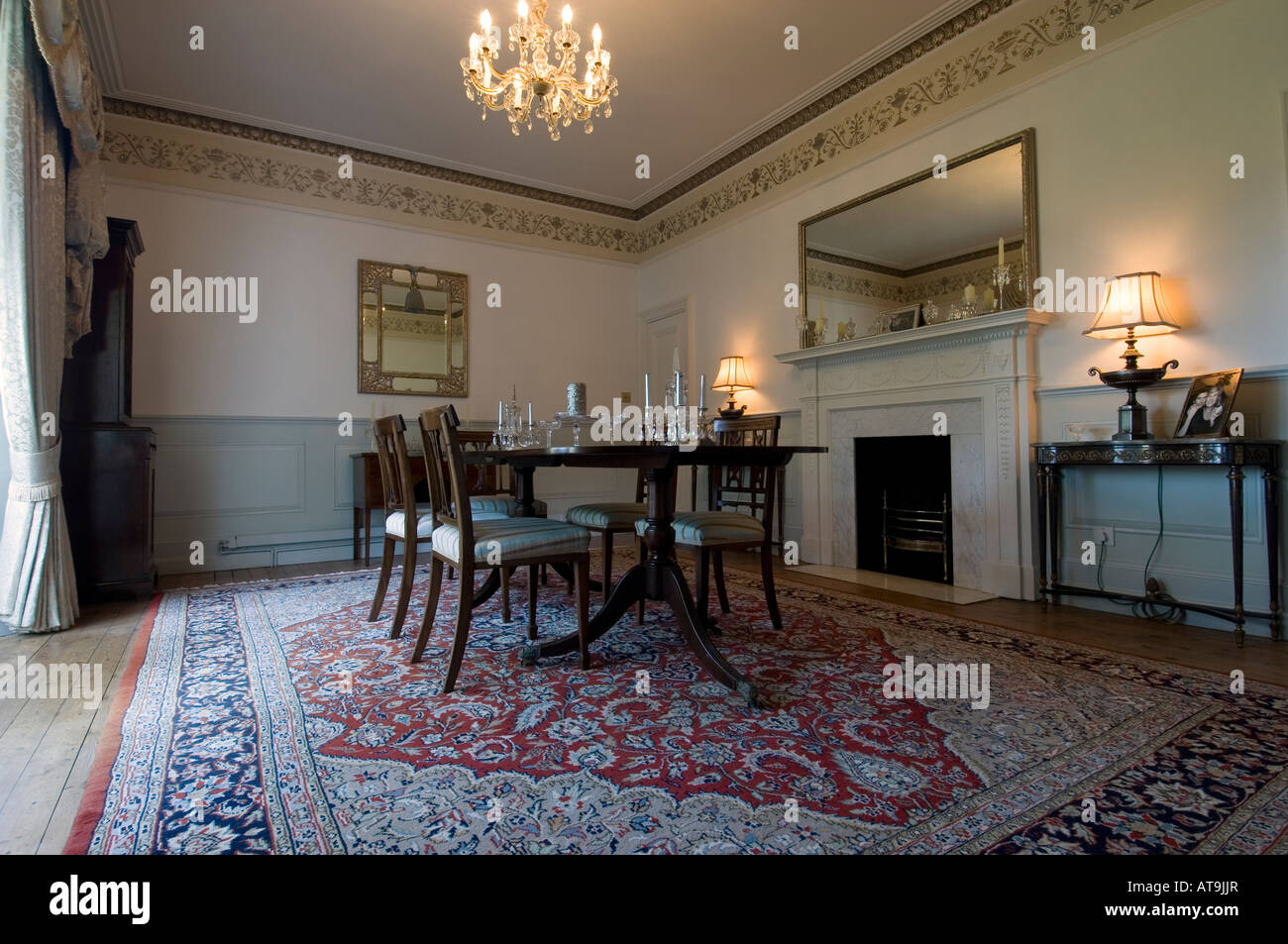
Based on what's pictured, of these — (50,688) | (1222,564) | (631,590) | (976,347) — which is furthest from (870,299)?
(50,688)

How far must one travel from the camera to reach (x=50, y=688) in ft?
6.38

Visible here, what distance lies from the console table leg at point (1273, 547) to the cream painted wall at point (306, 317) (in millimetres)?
4666

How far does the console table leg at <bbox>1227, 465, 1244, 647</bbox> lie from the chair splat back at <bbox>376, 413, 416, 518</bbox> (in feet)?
9.77

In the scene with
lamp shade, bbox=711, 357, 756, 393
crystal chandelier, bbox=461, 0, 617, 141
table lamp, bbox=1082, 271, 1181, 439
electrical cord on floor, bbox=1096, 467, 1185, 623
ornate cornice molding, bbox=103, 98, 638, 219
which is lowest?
electrical cord on floor, bbox=1096, 467, 1185, 623

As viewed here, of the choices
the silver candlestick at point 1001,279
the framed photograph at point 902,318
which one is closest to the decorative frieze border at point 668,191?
the silver candlestick at point 1001,279

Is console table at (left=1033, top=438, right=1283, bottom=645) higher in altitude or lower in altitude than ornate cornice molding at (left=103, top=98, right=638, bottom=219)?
lower

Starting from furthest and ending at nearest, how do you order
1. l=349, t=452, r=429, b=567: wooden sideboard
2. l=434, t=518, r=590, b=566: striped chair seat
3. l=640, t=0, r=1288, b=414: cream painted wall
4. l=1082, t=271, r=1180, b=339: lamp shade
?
l=349, t=452, r=429, b=567: wooden sideboard → l=1082, t=271, r=1180, b=339: lamp shade → l=640, t=0, r=1288, b=414: cream painted wall → l=434, t=518, r=590, b=566: striped chair seat

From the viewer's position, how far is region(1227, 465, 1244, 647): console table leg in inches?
89.9

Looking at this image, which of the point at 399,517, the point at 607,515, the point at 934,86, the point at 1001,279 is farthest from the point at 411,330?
the point at 1001,279

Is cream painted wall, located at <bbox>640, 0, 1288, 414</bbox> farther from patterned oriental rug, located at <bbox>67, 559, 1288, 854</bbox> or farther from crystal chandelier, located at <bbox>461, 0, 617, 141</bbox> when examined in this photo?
crystal chandelier, located at <bbox>461, 0, 617, 141</bbox>

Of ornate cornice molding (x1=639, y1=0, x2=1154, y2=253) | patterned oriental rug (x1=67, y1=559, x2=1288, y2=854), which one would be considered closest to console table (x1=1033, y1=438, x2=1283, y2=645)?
patterned oriental rug (x1=67, y1=559, x2=1288, y2=854)

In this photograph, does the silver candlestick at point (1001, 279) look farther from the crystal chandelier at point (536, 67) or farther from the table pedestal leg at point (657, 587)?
the table pedestal leg at point (657, 587)

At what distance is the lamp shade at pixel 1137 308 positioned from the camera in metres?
2.56
